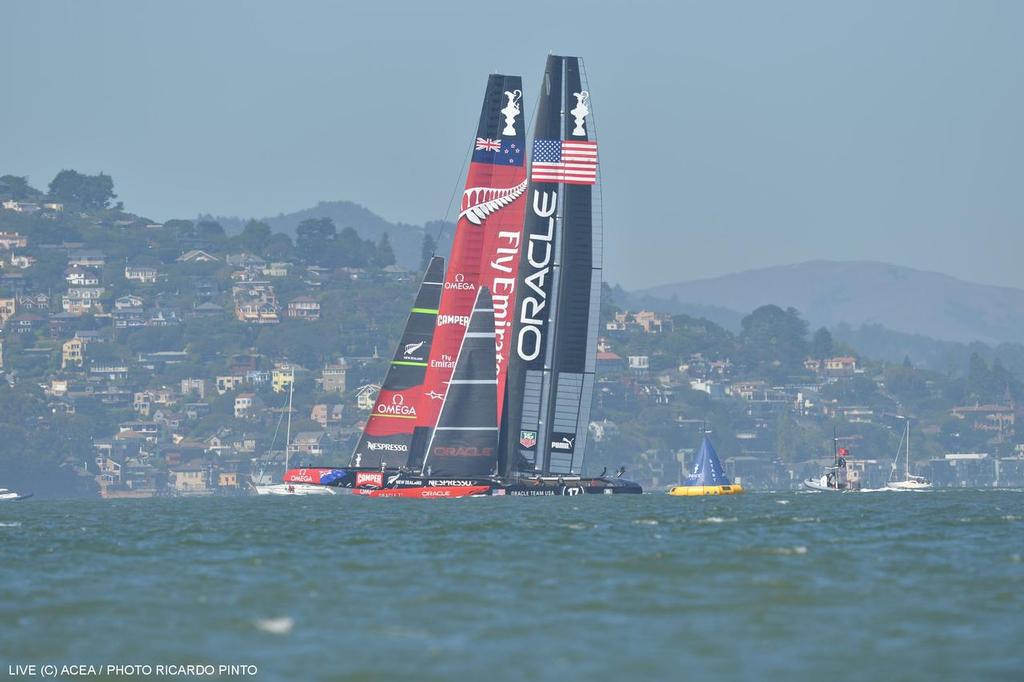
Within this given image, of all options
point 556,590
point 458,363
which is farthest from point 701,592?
point 458,363

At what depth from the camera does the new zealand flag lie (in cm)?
7462

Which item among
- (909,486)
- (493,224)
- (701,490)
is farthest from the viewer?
(909,486)

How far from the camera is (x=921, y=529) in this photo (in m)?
47.5

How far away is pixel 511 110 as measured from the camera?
246 ft

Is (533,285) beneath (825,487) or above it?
above

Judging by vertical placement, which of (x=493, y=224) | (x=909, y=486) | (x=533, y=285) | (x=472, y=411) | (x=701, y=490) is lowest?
(x=909, y=486)

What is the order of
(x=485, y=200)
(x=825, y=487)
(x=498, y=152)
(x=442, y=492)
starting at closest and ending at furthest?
1. (x=442, y=492)
2. (x=485, y=200)
3. (x=498, y=152)
4. (x=825, y=487)

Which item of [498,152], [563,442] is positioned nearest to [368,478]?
[563,442]

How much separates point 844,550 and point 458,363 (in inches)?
1170

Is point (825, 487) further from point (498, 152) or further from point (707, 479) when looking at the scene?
point (498, 152)

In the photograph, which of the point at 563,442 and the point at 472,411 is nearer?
the point at 472,411

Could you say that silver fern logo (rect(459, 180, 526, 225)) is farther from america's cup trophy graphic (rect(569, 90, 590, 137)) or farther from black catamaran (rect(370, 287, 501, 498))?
black catamaran (rect(370, 287, 501, 498))

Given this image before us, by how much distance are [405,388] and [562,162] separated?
1515cm

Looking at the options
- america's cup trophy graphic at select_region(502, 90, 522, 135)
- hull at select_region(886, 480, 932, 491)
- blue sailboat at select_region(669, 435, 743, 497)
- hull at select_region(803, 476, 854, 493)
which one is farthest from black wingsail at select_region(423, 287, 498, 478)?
hull at select_region(886, 480, 932, 491)
